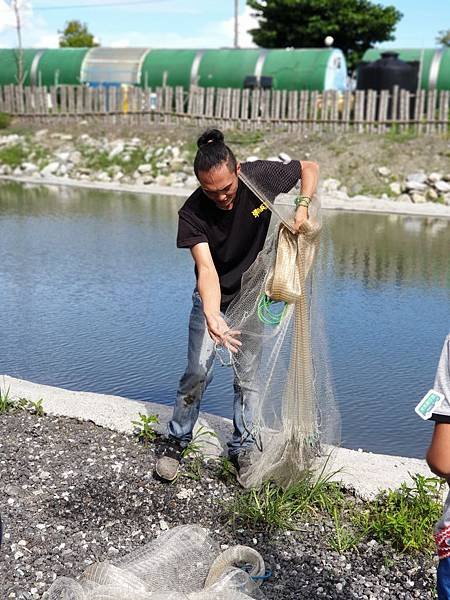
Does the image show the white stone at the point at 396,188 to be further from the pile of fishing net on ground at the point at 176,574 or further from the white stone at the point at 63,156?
the pile of fishing net on ground at the point at 176,574

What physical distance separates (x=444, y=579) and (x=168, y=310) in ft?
21.7

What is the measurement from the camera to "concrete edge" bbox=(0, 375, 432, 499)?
166 inches

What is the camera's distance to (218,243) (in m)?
4.21

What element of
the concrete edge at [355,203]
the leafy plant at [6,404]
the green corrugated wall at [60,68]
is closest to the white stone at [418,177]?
the concrete edge at [355,203]

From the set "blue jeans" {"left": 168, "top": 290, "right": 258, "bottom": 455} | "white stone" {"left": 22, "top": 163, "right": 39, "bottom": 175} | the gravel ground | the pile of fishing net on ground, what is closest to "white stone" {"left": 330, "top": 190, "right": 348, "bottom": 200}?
"white stone" {"left": 22, "top": 163, "right": 39, "bottom": 175}

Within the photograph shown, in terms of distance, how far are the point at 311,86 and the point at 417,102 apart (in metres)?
6.94

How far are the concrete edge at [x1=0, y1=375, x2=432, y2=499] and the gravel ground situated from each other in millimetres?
303

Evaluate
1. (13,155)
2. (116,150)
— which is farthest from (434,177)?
(13,155)

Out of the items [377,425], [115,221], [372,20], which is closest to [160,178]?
[115,221]

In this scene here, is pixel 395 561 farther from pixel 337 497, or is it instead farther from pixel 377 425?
pixel 377 425

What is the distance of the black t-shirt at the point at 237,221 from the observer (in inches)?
163

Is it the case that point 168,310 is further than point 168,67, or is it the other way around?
point 168,67

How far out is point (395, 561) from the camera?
3529 millimetres

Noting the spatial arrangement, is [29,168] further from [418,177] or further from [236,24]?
[236,24]
